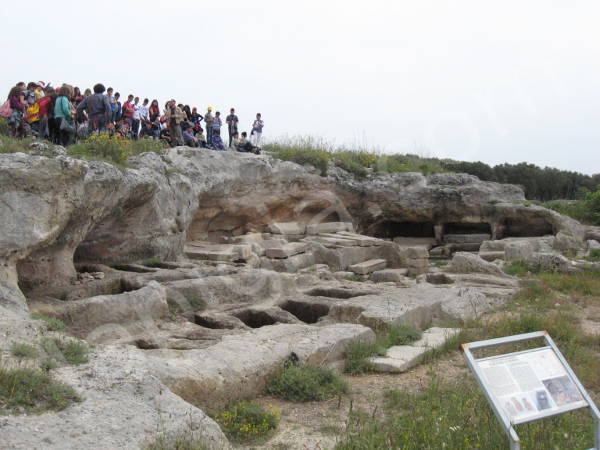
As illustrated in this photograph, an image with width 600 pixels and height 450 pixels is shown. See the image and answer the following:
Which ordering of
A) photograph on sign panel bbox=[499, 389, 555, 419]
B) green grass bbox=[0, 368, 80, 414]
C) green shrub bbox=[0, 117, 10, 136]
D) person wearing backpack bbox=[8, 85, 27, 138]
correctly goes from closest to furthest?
A: photograph on sign panel bbox=[499, 389, 555, 419] → green grass bbox=[0, 368, 80, 414] → person wearing backpack bbox=[8, 85, 27, 138] → green shrub bbox=[0, 117, 10, 136]

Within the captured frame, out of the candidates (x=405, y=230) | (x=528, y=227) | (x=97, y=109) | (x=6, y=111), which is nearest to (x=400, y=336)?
(x=97, y=109)

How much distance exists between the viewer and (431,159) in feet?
90.4

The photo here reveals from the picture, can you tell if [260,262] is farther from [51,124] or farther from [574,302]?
[574,302]

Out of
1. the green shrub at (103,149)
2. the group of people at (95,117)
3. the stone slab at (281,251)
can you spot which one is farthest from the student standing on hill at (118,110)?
the stone slab at (281,251)

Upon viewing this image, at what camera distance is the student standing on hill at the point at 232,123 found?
A: 17125mm

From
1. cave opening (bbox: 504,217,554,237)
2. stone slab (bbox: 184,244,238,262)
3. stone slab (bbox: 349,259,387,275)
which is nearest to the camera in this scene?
stone slab (bbox: 184,244,238,262)

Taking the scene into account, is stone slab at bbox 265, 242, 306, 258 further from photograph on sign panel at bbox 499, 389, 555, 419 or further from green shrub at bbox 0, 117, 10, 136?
photograph on sign panel at bbox 499, 389, 555, 419

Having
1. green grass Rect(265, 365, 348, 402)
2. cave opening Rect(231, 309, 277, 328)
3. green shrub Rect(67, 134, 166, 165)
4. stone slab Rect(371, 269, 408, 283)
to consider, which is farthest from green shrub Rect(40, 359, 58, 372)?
stone slab Rect(371, 269, 408, 283)

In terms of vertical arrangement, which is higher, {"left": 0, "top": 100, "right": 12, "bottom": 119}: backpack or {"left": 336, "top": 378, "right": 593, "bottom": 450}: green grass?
{"left": 0, "top": 100, "right": 12, "bottom": 119}: backpack

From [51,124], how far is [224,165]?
196 inches

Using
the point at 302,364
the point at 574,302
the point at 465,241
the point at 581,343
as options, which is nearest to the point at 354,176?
the point at 465,241

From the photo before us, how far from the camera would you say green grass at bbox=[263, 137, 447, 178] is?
18.2 metres

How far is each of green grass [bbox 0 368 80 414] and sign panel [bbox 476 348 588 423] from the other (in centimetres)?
262

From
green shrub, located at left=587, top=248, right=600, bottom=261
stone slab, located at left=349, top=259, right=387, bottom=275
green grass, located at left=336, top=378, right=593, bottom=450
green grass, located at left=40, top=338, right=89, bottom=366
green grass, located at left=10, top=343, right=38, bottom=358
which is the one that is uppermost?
green grass, located at left=10, top=343, right=38, bottom=358
